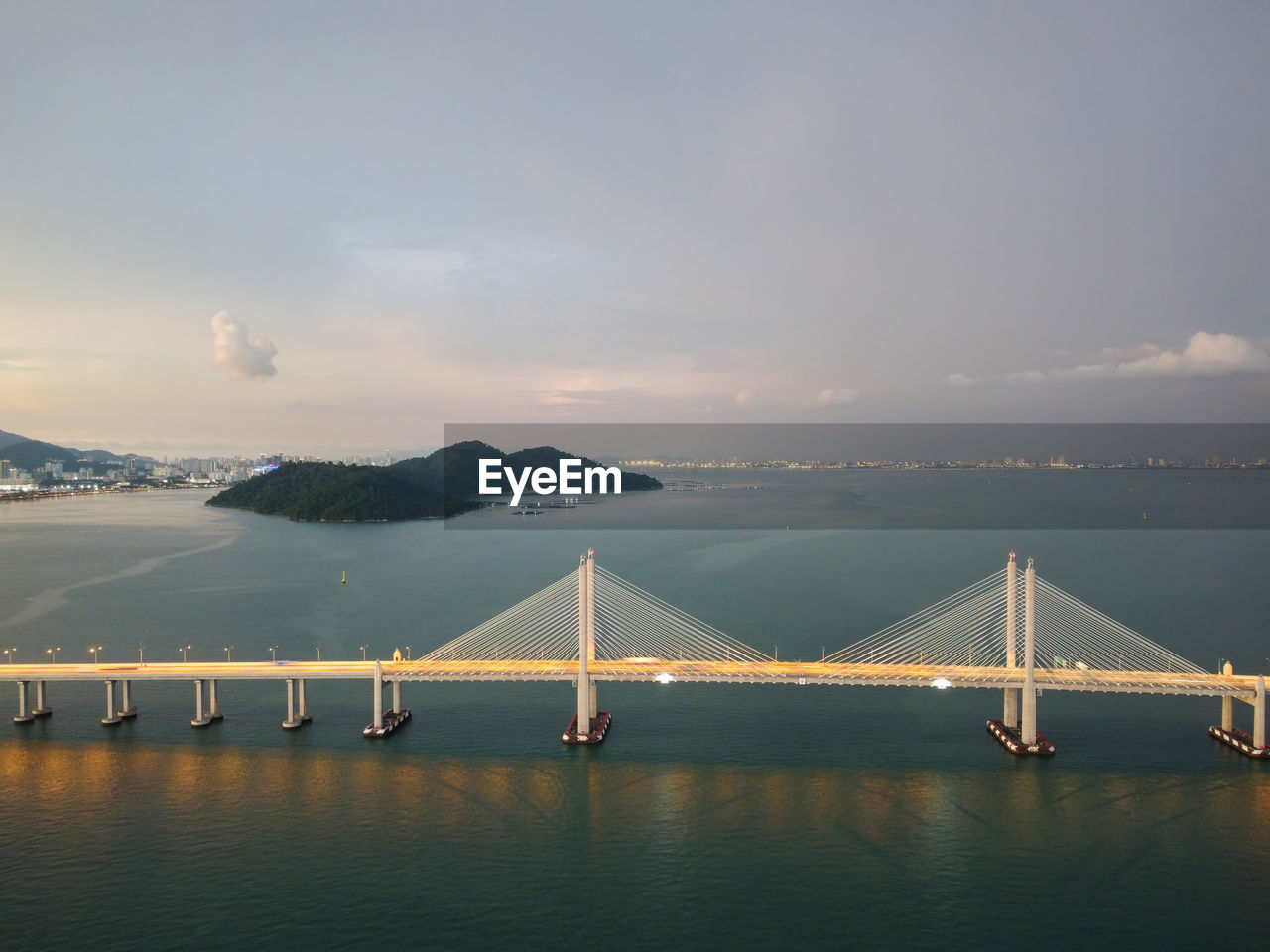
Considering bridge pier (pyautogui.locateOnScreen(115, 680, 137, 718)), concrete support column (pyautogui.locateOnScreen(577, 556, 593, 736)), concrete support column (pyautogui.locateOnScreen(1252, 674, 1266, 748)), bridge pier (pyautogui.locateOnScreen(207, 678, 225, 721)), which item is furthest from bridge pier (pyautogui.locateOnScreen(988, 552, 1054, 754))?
bridge pier (pyautogui.locateOnScreen(115, 680, 137, 718))

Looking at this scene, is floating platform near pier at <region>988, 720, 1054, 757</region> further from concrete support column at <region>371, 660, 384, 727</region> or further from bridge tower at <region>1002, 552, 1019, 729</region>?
concrete support column at <region>371, 660, 384, 727</region>

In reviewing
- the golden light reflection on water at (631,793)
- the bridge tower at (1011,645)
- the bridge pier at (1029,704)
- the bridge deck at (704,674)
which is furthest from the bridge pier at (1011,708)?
the golden light reflection on water at (631,793)

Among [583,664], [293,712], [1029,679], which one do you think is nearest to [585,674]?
[583,664]

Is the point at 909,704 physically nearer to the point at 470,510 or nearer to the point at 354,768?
the point at 354,768

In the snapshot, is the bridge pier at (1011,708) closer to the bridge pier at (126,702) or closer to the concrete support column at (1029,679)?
the concrete support column at (1029,679)

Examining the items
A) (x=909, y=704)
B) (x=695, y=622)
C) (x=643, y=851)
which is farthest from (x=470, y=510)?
(x=643, y=851)
